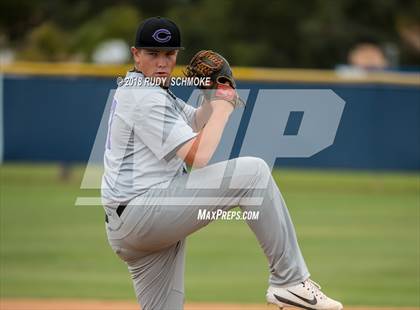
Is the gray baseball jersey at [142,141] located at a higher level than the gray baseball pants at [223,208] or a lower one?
higher

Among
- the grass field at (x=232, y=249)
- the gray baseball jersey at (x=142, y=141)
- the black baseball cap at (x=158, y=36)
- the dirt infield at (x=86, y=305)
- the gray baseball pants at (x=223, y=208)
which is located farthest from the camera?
the grass field at (x=232, y=249)

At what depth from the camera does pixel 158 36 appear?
213 inches

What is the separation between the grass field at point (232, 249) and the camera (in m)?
10.2

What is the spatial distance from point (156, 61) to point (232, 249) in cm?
749

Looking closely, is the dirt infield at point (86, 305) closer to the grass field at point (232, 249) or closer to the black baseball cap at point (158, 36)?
the grass field at point (232, 249)

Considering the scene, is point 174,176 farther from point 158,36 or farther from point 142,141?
point 158,36

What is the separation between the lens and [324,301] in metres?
5.27

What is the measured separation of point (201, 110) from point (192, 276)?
5.46 metres

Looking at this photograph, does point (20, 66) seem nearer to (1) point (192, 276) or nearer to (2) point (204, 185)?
(1) point (192, 276)

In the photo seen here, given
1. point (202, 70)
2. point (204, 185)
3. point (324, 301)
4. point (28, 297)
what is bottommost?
point (324, 301)

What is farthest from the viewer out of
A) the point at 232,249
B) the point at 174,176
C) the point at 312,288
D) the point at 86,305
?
the point at 232,249

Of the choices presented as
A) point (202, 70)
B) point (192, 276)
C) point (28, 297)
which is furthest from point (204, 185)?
point (192, 276)

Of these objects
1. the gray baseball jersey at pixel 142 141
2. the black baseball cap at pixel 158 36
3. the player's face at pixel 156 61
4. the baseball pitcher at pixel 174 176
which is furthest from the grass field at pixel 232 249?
the black baseball cap at pixel 158 36

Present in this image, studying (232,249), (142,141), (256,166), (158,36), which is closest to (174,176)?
(142,141)
